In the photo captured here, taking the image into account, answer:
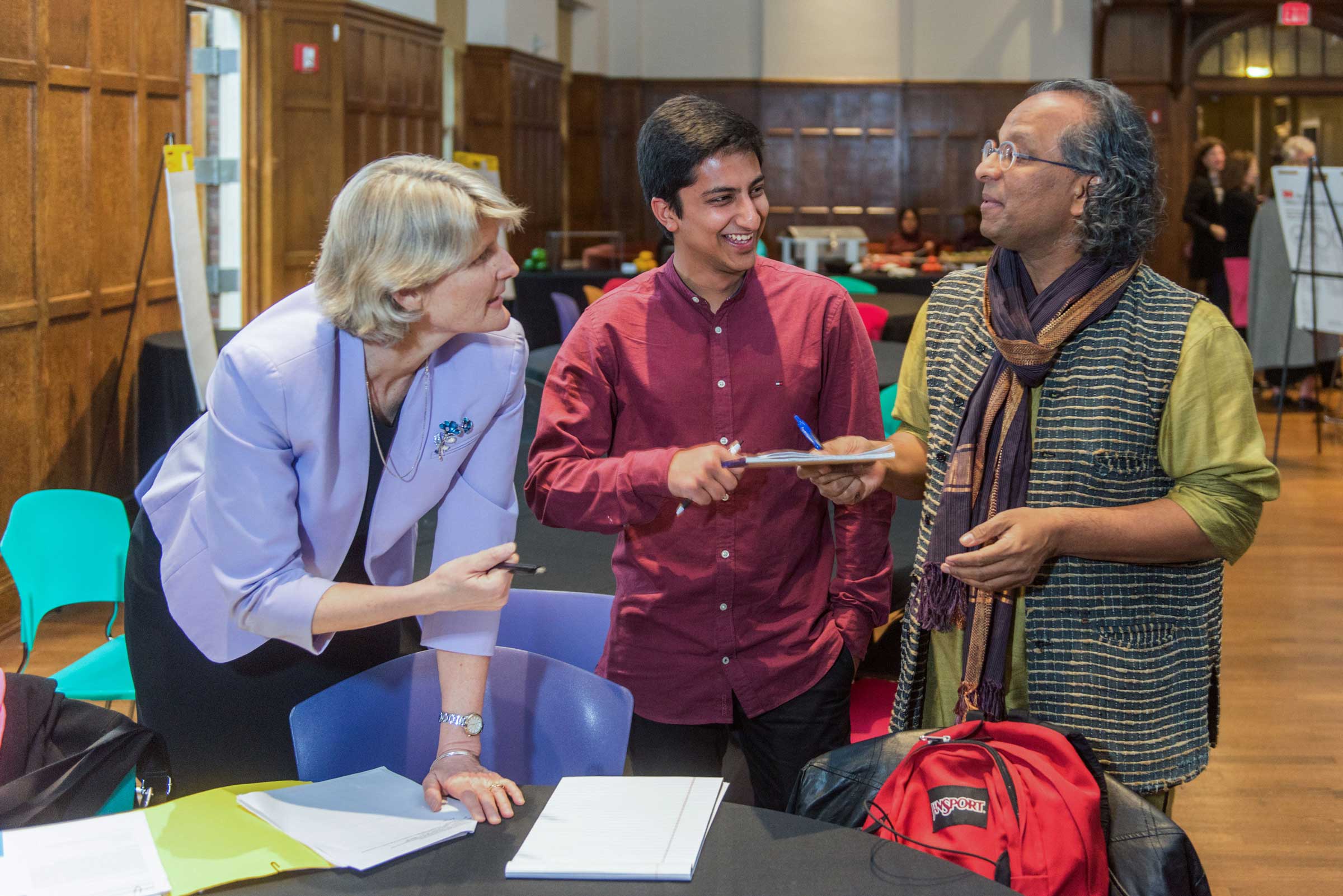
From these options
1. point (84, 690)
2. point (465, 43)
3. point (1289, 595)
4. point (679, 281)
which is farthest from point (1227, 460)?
point (465, 43)

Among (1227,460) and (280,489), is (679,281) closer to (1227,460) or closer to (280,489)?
(280,489)

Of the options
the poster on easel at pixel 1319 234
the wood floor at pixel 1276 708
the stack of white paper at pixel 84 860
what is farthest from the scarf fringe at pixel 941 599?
the poster on easel at pixel 1319 234

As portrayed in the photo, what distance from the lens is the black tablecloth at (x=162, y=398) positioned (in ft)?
20.2

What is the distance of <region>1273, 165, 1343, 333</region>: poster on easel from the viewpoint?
26.2 ft

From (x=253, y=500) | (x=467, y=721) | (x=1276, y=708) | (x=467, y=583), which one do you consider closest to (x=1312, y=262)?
(x=1276, y=708)

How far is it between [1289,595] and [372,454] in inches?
192

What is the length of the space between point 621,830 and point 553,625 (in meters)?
0.93

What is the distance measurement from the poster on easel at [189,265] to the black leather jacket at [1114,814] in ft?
14.2

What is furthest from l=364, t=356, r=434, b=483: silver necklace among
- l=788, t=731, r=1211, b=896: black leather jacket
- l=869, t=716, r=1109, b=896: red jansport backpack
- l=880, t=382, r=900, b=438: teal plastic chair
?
l=880, t=382, r=900, b=438: teal plastic chair

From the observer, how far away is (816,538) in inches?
91.7

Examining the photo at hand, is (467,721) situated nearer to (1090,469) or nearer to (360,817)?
(360,817)

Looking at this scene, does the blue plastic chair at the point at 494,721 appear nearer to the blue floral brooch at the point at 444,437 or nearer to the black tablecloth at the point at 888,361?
the blue floral brooch at the point at 444,437

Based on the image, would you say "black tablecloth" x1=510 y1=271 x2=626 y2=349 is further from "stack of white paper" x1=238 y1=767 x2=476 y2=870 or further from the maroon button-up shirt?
"stack of white paper" x1=238 y1=767 x2=476 y2=870

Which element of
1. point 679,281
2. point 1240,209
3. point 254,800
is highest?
point 1240,209
